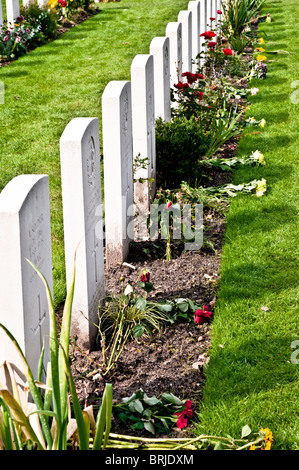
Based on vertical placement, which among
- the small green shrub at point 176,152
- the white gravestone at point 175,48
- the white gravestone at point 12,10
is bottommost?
the small green shrub at point 176,152

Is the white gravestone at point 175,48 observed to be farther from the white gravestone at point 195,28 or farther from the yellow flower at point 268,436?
the yellow flower at point 268,436

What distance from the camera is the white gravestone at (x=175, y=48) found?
6.44 m

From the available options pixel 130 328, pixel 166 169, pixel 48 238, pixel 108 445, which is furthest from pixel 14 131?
pixel 108 445

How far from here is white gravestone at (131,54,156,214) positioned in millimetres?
4781

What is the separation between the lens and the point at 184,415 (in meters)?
3.04

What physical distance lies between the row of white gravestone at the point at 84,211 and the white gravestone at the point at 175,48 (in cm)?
77

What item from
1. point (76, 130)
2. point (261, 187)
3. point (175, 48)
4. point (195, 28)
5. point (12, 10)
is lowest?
point (261, 187)

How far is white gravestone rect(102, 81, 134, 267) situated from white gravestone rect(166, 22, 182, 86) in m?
2.19

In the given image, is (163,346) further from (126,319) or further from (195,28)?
(195,28)

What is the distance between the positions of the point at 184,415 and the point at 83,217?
3.51 feet

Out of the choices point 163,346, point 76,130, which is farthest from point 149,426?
point 76,130

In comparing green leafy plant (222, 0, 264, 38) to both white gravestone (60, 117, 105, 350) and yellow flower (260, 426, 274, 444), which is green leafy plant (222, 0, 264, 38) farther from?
yellow flower (260, 426, 274, 444)

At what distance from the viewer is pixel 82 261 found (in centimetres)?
346

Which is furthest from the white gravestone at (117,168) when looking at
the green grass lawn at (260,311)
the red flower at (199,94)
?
the red flower at (199,94)
